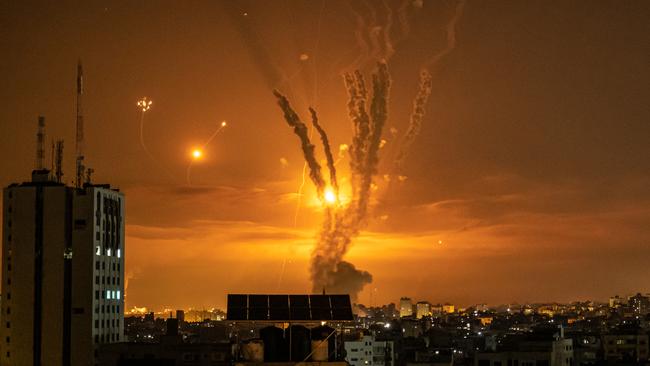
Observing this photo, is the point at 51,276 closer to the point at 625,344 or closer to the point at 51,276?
the point at 51,276

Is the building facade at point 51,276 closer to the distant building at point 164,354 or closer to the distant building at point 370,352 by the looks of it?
the distant building at point 164,354

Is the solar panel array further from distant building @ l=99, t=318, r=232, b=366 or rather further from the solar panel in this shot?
distant building @ l=99, t=318, r=232, b=366

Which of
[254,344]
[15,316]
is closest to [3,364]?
[15,316]

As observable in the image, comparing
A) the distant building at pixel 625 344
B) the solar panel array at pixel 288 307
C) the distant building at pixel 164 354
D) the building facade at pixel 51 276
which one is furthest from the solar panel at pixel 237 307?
the distant building at pixel 625 344

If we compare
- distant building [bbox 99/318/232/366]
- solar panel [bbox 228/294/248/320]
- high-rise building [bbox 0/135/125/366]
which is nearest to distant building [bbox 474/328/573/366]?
distant building [bbox 99/318/232/366]

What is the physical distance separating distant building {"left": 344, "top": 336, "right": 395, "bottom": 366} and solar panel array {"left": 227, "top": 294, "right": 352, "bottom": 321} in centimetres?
7720

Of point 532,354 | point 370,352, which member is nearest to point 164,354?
point 532,354

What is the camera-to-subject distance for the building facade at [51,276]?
73.7 meters

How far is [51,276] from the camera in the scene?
244 ft

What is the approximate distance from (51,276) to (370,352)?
2490 inches

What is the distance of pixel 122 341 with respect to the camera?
79.2 meters

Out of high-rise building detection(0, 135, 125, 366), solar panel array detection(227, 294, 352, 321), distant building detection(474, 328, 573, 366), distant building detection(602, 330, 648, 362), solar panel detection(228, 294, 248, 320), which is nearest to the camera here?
solar panel detection(228, 294, 248, 320)

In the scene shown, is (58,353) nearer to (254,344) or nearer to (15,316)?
(15,316)

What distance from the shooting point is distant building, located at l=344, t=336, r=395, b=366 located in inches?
5049
